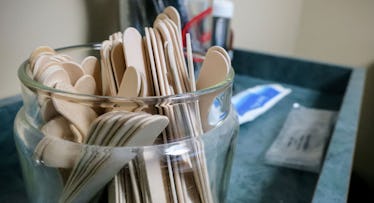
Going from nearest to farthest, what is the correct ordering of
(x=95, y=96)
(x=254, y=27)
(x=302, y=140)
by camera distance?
(x=95, y=96) < (x=302, y=140) < (x=254, y=27)

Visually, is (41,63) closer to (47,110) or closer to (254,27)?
(47,110)

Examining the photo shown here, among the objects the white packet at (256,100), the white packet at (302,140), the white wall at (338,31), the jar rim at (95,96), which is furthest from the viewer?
the white wall at (338,31)

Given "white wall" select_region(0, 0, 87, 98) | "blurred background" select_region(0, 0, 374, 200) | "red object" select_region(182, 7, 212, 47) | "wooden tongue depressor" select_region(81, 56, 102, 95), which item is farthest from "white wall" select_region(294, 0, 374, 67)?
"wooden tongue depressor" select_region(81, 56, 102, 95)

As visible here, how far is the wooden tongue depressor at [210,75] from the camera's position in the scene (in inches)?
10.0

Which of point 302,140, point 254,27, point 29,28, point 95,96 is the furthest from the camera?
point 254,27

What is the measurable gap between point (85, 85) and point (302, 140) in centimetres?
36

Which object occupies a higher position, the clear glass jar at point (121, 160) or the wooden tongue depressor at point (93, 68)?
the wooden tongue depressor at point (93, 68)

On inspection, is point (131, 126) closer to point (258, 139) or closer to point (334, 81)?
point (258, 139)

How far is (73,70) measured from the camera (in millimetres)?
260

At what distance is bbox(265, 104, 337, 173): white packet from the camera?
457 mm

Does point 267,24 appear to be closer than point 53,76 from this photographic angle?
No

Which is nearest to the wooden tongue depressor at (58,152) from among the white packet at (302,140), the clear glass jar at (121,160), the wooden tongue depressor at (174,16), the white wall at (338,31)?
the clear glass jar at (121,160)

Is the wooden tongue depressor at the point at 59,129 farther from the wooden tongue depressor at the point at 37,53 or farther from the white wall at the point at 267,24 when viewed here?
the white wall at the point at 267,24

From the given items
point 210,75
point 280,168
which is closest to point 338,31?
point 280,168
